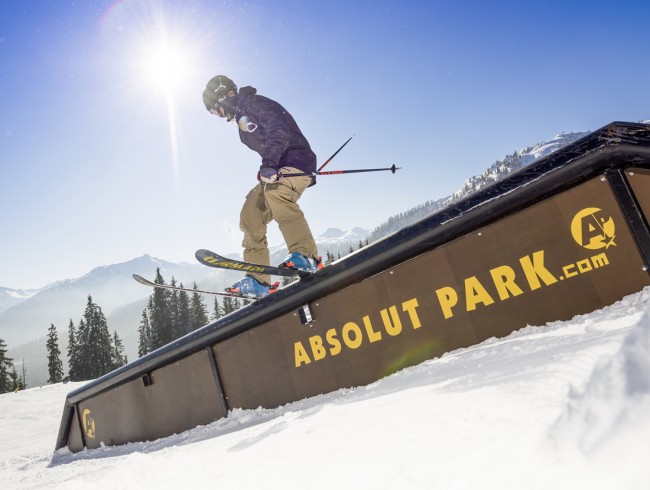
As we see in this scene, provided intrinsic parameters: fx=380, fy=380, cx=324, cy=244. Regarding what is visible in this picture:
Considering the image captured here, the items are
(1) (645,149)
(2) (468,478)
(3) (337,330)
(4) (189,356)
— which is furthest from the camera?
(4) (189,356)

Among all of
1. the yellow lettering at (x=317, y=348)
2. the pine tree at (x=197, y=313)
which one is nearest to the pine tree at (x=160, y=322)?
the pine tree at (x=197, y=313)

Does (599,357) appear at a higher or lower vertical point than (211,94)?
lower

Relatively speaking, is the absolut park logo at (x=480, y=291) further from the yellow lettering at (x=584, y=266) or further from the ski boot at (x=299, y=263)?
the ski boot at (x=299, y=263)

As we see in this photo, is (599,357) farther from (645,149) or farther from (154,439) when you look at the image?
(154,439)

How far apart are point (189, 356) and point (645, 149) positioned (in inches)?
148

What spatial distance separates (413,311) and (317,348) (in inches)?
32.3

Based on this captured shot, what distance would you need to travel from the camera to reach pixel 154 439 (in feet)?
12.9

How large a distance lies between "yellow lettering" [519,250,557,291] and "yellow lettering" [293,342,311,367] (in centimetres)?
163

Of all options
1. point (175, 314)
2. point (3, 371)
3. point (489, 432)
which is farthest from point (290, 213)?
point (175, 314)

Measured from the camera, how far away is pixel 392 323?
250 centimetres

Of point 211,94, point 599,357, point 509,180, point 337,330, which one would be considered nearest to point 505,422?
point 599,357

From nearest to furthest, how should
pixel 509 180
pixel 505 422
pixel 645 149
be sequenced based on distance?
1. pixel 505 422
2. pixel 645 149
3. pixel 509 180

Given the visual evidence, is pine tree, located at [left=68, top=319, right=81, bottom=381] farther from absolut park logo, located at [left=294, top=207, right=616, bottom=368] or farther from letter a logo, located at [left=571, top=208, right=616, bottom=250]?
letter a logo, located at [left=571, top=208, right=616, bottom=250]

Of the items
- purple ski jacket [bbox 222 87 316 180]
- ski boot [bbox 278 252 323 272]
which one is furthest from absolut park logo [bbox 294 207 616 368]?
purple ski jacket [bbox 222 87 316 180]
